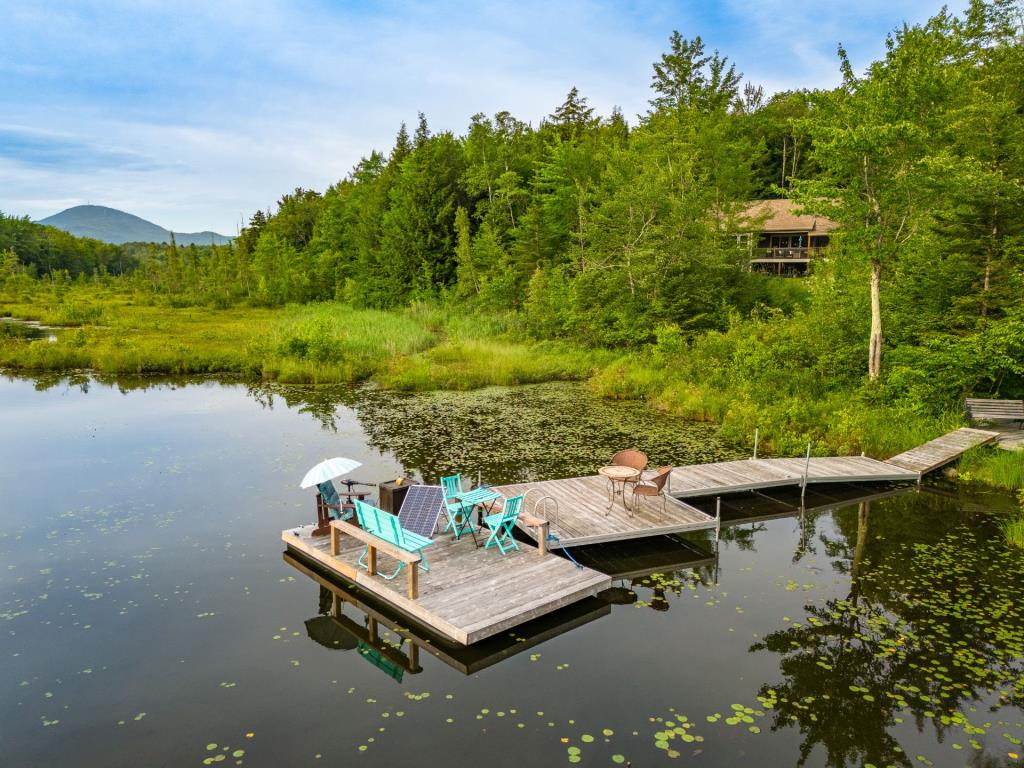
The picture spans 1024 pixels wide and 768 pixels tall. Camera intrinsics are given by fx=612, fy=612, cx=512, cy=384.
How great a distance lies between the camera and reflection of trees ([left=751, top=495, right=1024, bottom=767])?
611 centimetres

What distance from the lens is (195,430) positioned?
1758cm

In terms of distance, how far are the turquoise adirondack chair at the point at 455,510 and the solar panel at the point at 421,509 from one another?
192mm

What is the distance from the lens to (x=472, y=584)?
8.34 meters

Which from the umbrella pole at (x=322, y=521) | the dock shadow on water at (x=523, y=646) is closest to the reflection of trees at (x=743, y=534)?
the dock shadow on water at (x=523, y=646)

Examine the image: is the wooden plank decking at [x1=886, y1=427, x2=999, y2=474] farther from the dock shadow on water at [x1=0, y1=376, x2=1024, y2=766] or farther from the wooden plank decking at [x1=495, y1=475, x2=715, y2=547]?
the wooden plank decking at [x1=495, y1=475, x2=715, y2=547]

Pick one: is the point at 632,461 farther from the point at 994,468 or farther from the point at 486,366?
the point at 486,366

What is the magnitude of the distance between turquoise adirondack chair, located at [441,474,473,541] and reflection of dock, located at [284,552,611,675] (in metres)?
1.77

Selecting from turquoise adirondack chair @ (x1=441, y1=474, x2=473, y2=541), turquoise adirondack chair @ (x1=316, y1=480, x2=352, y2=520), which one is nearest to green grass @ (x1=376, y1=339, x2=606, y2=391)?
turquoise adirondack chair @ (x1=441, y1=474, x2=473, y2=541)

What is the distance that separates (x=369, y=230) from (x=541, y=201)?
19.3m

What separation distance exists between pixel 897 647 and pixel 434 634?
18.4 ft

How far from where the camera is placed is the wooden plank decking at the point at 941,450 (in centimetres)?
1343

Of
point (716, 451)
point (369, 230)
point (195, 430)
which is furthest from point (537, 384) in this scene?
point (369, 230)

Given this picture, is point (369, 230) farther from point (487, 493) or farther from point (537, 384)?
point (487, 493)

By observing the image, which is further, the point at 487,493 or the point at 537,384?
the point at 537,384
